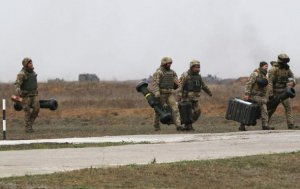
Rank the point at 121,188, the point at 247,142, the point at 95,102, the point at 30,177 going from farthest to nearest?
the point at 95,102 < the point at 247,142 < the point at 30,177 < the point at 121,188

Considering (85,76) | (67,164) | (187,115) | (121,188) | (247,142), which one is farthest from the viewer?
(85,76)

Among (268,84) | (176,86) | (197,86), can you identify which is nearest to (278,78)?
(268,84)

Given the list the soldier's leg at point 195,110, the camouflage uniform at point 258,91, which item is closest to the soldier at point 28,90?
the soldier's leg at point 195,110

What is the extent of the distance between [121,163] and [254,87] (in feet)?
35.1

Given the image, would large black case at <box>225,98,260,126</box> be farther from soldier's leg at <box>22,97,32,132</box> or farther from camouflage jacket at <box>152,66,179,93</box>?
soldier's leg at <box>22,97,32,132</box>

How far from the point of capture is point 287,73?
23.2 m

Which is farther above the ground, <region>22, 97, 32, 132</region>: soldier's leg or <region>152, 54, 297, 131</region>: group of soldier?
<region>152, 54, 297, 131</region>: group of soldier

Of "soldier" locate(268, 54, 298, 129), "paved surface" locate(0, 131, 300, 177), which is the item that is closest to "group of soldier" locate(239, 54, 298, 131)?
"soldier" locate(268, 54, 298, 129)

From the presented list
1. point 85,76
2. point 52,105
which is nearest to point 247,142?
point 52,105

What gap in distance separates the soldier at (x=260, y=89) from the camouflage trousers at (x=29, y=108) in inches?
230

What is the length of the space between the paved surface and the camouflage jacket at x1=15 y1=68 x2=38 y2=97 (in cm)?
571

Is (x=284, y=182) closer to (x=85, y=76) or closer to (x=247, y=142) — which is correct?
(x=247, y=142)

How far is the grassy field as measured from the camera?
10.4 meters

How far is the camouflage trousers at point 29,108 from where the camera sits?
23672 millimetres
